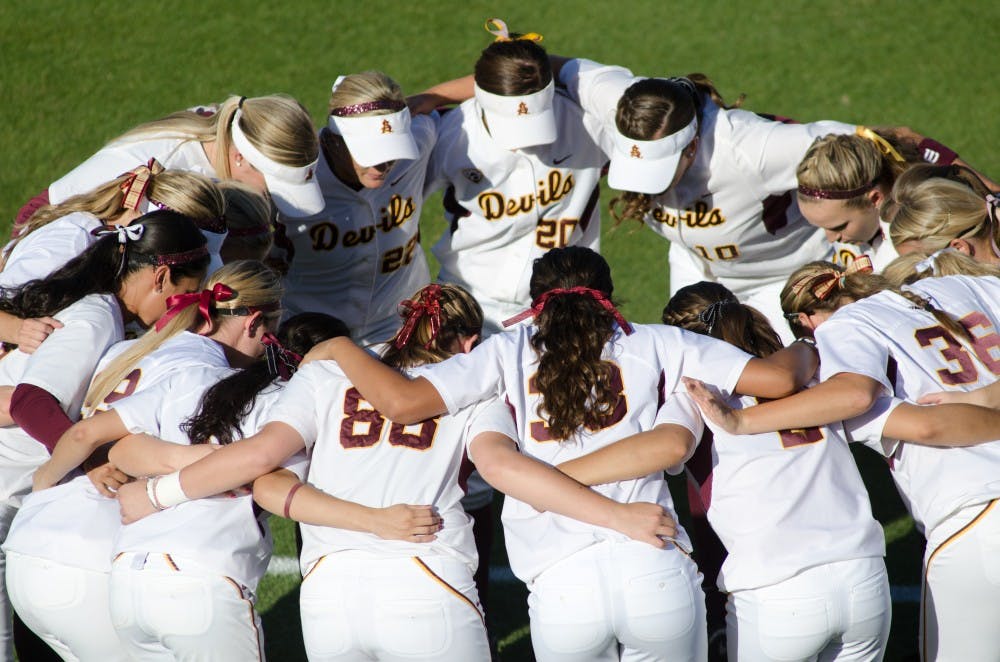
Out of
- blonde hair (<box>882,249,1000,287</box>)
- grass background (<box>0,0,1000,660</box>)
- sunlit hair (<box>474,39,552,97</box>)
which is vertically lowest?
grass background (<box>0,0,1000,660</box>)

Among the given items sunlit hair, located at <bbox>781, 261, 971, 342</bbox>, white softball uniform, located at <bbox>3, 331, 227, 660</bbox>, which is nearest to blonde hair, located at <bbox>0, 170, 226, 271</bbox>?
white softball uniform, located at <bbox>3, 331, 227, 660</bbox>

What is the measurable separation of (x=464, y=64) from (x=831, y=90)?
3.08 m

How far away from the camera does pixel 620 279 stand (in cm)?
824

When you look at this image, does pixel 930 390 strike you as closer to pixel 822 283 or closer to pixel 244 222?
pixel 822 283

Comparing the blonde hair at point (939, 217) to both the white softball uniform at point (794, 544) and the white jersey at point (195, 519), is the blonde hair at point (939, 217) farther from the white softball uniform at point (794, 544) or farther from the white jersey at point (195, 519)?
the white jersey at point (195, 519)

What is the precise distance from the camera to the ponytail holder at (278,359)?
418 cm

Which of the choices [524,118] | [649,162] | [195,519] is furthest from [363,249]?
[195,519]

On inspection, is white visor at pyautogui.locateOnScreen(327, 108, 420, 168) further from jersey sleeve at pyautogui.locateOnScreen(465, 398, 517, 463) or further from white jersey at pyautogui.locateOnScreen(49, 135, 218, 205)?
jersey sleeve at pyautogui.locateOnScreen(465, 398, 517, 463)

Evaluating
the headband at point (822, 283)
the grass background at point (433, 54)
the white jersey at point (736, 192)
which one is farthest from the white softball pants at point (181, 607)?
the grass background at point (433, 54)

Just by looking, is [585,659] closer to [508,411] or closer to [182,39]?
[508,411]

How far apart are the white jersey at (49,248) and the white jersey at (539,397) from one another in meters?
1.64

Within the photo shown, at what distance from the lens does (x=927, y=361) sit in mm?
4031

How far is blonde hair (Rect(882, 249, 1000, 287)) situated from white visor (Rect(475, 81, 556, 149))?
6.00 ft

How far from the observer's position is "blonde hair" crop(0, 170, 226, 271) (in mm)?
4828
